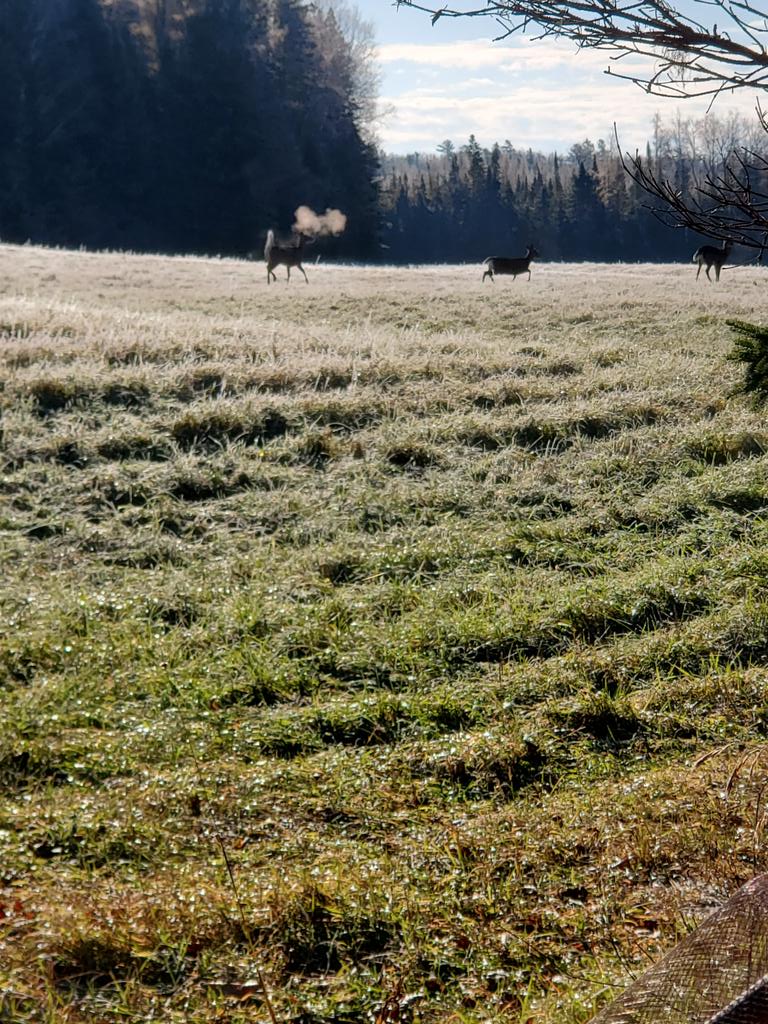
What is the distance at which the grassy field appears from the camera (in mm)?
2791

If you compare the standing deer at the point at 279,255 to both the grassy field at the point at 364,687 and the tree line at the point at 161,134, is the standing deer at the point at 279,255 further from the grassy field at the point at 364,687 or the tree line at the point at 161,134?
the tree line at the point at 161,134

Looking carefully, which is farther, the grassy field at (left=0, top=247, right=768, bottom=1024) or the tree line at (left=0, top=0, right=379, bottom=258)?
the tree line at (left=0, top=0, right=379, bottom=258)

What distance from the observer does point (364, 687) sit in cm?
475

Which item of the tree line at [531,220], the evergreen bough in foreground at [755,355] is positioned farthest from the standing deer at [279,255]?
the tree line at [531,220]

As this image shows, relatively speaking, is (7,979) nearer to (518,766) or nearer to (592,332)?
(518,766)

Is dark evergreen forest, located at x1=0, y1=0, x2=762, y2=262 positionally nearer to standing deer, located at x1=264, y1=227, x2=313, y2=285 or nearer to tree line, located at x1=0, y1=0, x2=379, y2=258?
tree line, located at x1=0, y1=0, x2=379, y2=258

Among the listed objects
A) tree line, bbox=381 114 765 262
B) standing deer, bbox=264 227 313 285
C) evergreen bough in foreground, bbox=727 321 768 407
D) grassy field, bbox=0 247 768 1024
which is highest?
tree line, bbox=381 114 765 262

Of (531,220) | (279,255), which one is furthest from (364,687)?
(531,220)

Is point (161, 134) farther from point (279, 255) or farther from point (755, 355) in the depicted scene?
point (755, 355)

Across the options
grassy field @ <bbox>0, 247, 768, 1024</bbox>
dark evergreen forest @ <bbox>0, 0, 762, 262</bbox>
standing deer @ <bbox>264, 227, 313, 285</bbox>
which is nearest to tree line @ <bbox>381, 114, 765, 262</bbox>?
dark evergreen forest @ <bbox>0, 0, 762, 262</bbox>

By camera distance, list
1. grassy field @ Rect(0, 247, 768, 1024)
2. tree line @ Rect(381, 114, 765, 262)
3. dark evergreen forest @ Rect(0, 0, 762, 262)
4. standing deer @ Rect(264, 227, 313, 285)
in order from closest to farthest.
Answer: grassy field @ Rect(0, 247, 768, 1024)
standing deer @ Rect(264, 227, 313, 285)
dark evergreen forest @ Rect(0, 0, 762, 262)
tree line @ Rect(381, 114, 765, 262)

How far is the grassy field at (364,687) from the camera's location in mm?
2791

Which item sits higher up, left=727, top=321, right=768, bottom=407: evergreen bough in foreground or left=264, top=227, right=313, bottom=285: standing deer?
left=264, top=227, right=313, bottom=285: standing deer

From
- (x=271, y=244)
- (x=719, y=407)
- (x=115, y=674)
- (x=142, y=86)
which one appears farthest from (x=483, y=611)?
(x=142, y=86)
